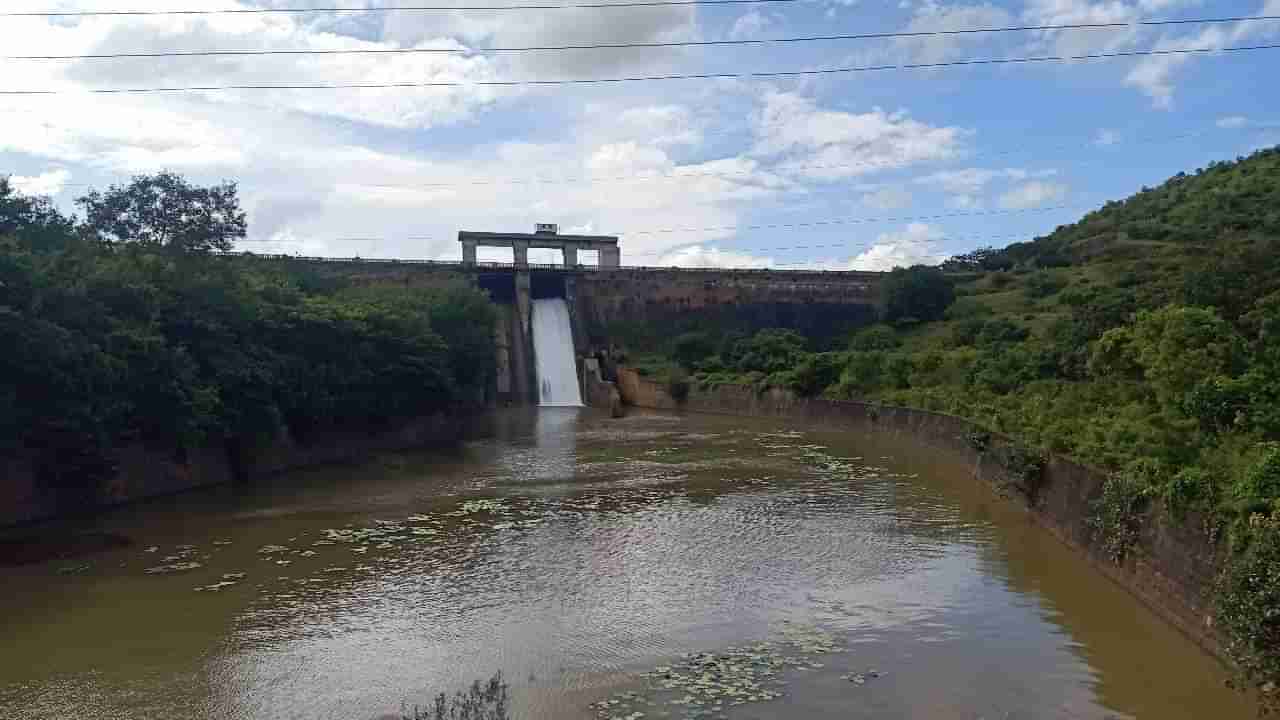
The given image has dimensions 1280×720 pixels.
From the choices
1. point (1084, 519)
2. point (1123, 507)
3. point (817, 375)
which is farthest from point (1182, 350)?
point (817, 375)

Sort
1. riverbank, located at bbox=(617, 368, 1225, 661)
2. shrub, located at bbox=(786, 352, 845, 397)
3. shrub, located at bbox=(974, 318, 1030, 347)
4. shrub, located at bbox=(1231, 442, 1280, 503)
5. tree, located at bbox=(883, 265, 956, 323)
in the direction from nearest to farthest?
shrub, located at bbox=(1231, 442, 1280, 503)
riverbank, located at bbox=(617, 368, 1225, 661)
shrub, located at bbox=(974, 318, 1030, 347)
shrub, located at bbox=(786, 352, 845, 397)
tree, located at bbox=(883, 265, 956, 323)

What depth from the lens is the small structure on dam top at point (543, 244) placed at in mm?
65500

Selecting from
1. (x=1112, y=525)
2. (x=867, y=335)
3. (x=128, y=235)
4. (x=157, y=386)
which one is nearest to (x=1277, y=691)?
(x=1112, y=525)

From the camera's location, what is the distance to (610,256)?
6962 cm

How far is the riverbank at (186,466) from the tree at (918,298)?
31419 millimetres

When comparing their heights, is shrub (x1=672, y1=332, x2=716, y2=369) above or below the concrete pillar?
below

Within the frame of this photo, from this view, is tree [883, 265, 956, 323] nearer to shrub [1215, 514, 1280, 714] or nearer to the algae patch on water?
the algae patch on water

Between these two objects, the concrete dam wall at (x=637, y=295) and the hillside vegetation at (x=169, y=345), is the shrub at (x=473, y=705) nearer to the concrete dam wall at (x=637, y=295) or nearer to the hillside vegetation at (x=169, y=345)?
the hillside vegetation at (x=169, y=345)

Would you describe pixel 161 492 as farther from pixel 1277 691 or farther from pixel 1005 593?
pixel 1277 691

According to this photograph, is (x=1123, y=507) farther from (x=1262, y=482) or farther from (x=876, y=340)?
(x=876, y=340)

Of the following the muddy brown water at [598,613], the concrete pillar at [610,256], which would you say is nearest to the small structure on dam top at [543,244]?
the concrete pillar at [610,256]

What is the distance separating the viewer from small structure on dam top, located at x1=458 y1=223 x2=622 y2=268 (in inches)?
2579

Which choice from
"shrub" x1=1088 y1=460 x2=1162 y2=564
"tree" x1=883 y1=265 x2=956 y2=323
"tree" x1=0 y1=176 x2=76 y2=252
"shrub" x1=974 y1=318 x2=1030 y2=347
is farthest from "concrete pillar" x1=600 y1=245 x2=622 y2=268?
"shrub" x1=1088 y1=460 x2=1162 y2=564

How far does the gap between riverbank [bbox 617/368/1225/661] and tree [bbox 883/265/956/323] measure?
22.8 metres
